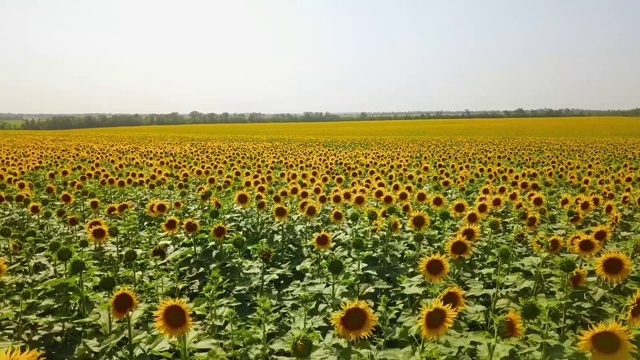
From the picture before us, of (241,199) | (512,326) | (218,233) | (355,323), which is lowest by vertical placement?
(512,326)

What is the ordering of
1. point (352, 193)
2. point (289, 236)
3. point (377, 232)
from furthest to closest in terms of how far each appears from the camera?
point (352, 193) < point (289, 236) < point (377, 232)

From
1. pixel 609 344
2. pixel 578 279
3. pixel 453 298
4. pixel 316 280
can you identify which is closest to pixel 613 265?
pixel 578 279

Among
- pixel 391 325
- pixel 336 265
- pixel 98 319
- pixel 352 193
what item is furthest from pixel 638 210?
pixel 98 319

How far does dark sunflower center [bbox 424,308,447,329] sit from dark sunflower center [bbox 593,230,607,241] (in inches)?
143

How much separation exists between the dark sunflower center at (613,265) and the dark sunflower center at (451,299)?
6.73 ft

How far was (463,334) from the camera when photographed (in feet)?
13.3

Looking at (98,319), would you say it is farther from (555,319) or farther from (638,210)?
(638,210)

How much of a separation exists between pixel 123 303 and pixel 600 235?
238 inches

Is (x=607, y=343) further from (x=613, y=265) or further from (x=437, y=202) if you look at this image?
(x=437, y=202)

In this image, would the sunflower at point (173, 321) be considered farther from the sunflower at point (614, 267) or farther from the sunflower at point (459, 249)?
the sunflower at point (614, 267)

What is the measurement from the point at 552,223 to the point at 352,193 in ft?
13.1

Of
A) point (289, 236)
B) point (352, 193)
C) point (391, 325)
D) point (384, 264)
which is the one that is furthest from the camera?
point (352, 193)

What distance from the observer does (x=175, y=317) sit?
12.1 feet

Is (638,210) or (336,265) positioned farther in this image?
(638,210)
